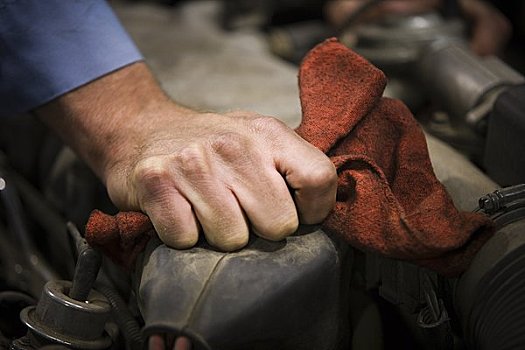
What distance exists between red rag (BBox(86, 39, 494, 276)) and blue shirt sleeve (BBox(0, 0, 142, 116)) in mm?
231

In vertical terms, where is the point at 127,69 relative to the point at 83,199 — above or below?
above

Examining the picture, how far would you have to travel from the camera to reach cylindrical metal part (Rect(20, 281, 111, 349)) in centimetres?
60

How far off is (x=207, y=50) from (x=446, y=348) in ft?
2.81

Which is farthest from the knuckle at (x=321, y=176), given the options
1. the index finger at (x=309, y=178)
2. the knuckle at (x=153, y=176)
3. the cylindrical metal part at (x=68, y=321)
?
the cylindrical metal part at (x=68, y=321)

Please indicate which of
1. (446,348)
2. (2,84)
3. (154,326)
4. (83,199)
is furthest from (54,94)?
(446,348)

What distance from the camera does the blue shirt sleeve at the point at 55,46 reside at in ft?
2.58

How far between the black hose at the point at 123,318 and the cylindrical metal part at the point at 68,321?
69 mm

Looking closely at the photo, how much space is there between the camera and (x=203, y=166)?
0.59 m

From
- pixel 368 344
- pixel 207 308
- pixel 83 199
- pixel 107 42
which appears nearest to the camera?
pixel 207 308

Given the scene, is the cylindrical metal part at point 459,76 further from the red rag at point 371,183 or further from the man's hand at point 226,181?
the man's hand at point 226,181

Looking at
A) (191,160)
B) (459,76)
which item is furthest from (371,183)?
(459,76)

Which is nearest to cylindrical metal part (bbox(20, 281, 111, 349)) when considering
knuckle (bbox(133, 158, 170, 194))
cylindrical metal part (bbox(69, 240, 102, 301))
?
cylindrical metal part (bbox(69, 240, 102, 301))

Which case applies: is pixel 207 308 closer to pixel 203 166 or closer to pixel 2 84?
pixel 203 166

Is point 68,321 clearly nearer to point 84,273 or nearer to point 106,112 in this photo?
point 84,273
